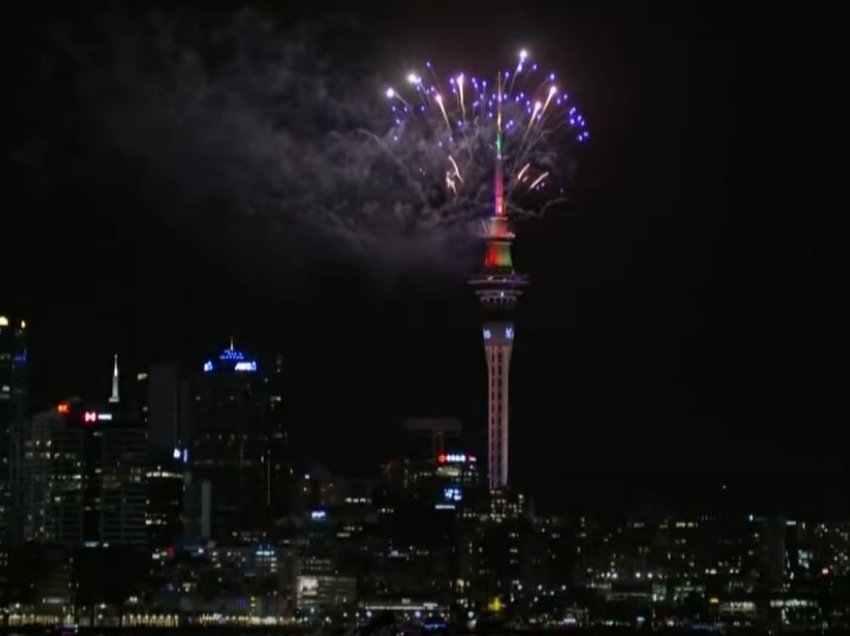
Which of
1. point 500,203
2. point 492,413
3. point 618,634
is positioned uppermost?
point 500,203

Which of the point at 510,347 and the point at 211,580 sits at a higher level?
the point at 510,347

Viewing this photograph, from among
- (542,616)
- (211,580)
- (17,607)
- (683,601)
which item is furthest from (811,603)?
(17,607)

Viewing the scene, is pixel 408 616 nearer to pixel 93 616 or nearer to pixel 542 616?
pixel 542 616

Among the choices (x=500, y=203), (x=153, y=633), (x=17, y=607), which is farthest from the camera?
(x=17, y=607)

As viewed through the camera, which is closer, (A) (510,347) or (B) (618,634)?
(B) (618,634)

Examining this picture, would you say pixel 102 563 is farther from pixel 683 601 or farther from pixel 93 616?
pixel 683 601

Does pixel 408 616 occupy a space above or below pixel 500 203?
below

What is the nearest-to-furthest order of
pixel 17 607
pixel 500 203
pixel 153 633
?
pixel 500 203
pixel 153 633
pixel 17 607

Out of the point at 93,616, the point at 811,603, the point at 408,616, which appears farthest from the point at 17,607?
the point at 811,603

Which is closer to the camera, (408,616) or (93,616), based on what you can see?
(408,616)
